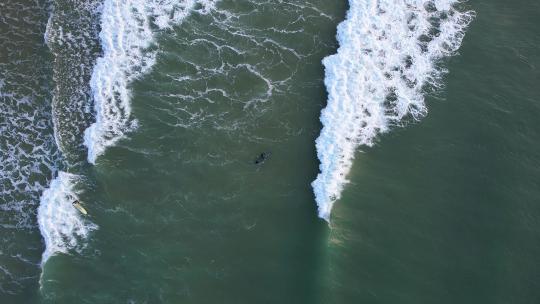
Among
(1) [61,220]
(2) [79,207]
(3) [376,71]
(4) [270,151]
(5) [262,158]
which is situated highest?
(3) [376,71]

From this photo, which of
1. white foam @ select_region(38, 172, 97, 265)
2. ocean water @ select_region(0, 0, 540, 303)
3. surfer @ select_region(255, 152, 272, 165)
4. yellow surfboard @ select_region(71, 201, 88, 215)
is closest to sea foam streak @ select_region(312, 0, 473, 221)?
ocean water @ select_region(0, 0, 540, 303)

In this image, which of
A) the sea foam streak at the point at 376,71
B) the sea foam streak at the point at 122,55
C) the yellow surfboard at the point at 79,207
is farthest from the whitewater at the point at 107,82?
the sea foam streak at the point at 376,71

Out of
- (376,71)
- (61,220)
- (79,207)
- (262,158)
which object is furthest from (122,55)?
(376,71)

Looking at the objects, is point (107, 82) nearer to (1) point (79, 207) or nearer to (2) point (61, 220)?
(1) point (79, 207)

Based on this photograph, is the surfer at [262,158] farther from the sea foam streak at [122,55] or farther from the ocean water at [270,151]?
the sea foam streak at [122,55]

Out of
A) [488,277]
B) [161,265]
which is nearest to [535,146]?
[488,277]

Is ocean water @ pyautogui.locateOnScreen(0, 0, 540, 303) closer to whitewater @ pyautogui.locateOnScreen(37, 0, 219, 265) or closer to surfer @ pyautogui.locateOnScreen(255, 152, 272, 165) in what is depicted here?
whitewater @ pyautogui.locateOnScreen(37, 0, 219, 265)
